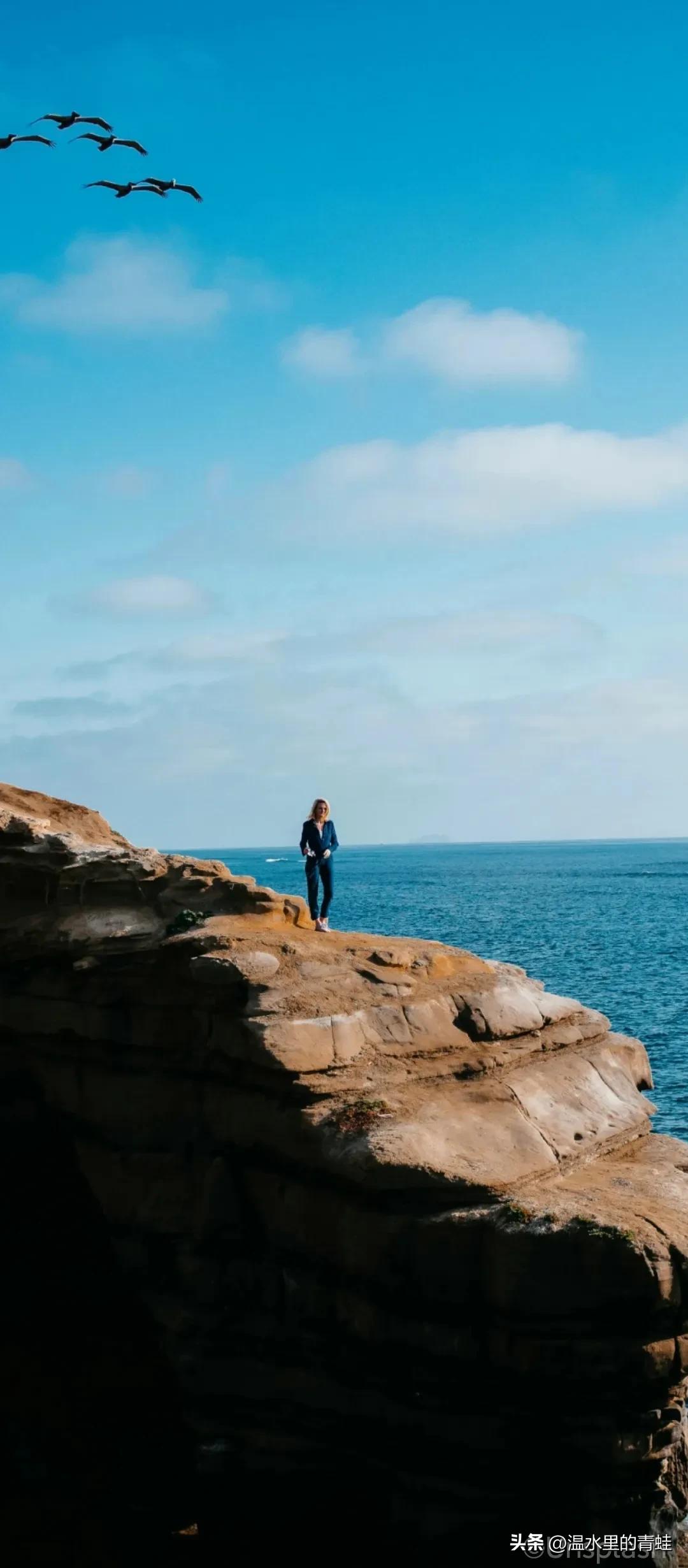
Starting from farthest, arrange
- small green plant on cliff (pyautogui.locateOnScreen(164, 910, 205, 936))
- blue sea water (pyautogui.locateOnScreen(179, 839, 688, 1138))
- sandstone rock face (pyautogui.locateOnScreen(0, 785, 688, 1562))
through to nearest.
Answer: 1. blue sea water (pyautogui.locateOnScreen(179, 839, 688, 1138))
2. small green plant on cliff (pyautogui.locateOnScreen(164, 910, 205, 936))
3. sandstone rock face (pyautogui.locateOnScreen(0, 785, 688, 1562))

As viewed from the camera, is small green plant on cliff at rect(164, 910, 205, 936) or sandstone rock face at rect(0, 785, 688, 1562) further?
small green plant on cliff at rect(164, 910, 205, 936)

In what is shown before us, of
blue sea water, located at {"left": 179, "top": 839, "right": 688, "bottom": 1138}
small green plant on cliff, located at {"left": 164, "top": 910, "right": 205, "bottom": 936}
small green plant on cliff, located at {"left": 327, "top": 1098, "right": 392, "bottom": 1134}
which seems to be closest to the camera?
small green plant on cliff, located at {"left": 327, "top": 1098, "right": 392, "bottom": 1134}

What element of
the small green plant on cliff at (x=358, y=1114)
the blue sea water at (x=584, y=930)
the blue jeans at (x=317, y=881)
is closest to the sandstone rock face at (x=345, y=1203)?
the small green plant on cliff at (x=358, y=1114)

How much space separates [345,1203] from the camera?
1341 cm

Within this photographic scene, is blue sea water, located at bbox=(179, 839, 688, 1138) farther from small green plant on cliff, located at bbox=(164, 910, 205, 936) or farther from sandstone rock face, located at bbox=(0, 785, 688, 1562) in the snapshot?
small green plant on cliff, located at bbox=(164, 910, 205, 936)

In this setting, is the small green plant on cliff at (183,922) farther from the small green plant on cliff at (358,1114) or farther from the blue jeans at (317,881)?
the small green plant on cliff at (358,1114)

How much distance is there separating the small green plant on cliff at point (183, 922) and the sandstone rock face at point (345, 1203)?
0.05 meters

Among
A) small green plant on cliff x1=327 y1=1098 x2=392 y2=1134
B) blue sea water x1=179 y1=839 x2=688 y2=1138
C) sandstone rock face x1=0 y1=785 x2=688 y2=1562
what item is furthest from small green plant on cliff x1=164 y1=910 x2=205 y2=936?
blue sea water x1=179 y1=839 x2=688 y2=1138

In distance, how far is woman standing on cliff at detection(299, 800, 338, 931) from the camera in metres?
17.9

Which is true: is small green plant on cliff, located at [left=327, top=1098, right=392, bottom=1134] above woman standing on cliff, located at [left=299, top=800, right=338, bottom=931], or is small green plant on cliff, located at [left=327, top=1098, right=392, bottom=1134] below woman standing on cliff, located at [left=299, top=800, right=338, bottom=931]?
below

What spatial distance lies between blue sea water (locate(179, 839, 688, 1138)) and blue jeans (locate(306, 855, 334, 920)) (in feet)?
39.5

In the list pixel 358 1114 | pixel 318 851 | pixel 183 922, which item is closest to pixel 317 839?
pixel 318 851

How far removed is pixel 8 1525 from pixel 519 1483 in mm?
6984

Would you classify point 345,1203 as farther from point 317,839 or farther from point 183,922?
point 317,839
